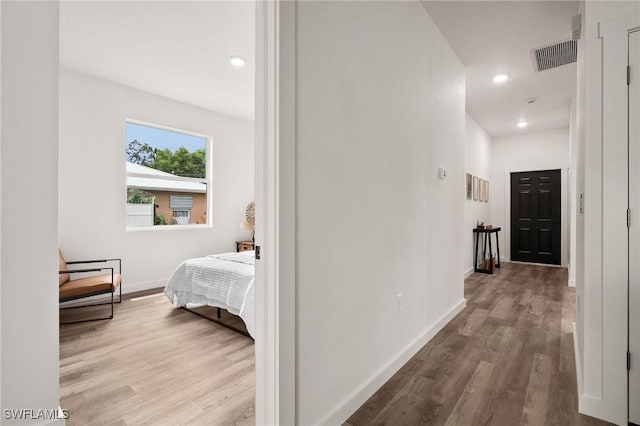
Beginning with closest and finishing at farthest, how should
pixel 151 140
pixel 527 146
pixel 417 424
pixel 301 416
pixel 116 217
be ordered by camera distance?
pixel 301 416 → pixel 417 424 → pixel 116 217 → pixel 151 140 → pixel 527 146

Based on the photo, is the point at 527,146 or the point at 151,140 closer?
the point at 151,140

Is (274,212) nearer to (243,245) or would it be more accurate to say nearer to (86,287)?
(86,287)

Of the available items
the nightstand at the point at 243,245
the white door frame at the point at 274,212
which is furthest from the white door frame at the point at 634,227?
the nightstand at the point at 243,245

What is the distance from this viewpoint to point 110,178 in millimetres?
3967

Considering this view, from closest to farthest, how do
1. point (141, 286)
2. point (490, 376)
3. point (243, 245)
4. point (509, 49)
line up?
1. point (490, 376)
2. point (509, 49)
3. point (141, 286)
4. point (243, 245)

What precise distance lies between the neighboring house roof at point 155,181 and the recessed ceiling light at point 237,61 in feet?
6.78

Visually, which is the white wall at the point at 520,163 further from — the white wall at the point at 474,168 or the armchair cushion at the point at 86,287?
the armchair cushion at the point at 86,287

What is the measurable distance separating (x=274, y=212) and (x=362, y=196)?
690mm

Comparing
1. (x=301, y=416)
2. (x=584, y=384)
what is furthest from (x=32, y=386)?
(x=584, y=384)

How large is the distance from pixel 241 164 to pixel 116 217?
2168 millimetres

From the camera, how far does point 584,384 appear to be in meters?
1.71

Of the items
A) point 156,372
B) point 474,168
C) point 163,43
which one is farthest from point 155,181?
point 474,168

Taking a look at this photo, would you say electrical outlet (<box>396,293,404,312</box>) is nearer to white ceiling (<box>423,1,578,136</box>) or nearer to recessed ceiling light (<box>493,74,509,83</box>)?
white ceiling (<box>423,1,578,136</box>)

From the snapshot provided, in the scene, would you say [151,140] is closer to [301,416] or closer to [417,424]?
[301,416]
